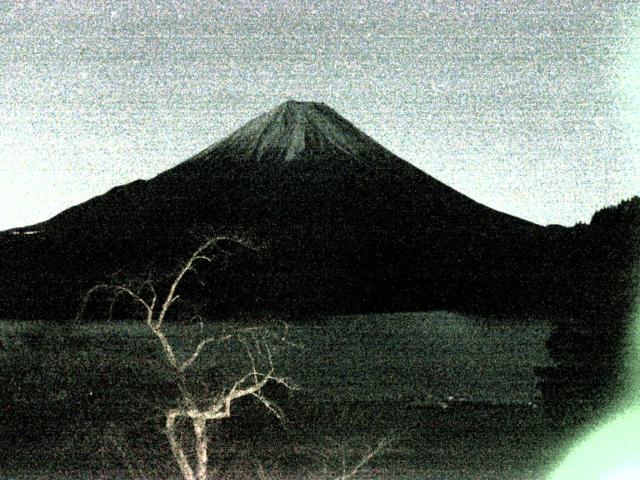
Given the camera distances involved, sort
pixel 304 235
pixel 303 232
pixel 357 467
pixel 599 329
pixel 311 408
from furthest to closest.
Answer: pixel 303 232
pixel 304 235
pixel 311 408
pixel 599 329
pixel 357 467

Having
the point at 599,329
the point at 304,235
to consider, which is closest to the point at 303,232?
the point at 304,235

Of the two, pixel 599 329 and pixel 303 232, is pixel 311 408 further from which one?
pixel 303 232

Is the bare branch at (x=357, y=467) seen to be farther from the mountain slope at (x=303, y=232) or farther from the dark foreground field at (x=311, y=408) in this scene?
the mountain slope at (x=303, y=232)

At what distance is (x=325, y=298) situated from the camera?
6266 cm

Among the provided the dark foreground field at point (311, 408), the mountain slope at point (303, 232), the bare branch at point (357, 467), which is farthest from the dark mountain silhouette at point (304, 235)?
the bare branch at point (357, 467)

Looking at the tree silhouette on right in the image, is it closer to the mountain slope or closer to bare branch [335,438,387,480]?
bare branch [335,438,387,480]

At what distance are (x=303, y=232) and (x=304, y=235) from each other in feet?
3.06

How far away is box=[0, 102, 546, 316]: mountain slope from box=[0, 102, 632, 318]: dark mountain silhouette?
0.61 feet

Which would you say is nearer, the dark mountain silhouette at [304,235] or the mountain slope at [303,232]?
the dark mountain silhouette at [304,235]

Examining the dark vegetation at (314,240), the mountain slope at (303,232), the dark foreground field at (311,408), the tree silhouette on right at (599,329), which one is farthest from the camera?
the mountain slope at (303,232)

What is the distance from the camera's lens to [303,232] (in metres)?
82.9

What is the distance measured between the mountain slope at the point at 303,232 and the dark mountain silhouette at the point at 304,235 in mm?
185

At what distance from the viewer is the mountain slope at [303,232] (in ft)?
207

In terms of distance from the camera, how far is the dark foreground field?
18297 millimetres
